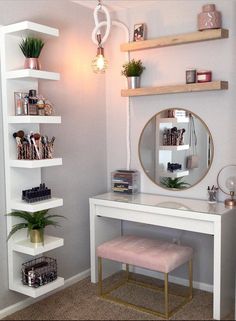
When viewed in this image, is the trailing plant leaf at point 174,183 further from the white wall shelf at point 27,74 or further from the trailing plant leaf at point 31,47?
the trailing plant leaf at point 31,47

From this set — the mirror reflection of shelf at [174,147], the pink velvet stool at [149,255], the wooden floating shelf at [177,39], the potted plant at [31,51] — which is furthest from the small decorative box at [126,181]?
the potted plant at [31,51]

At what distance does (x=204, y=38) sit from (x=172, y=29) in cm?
37

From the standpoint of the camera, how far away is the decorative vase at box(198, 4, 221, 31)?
2.89 metres

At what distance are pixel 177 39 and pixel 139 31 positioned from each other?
1.38 feet

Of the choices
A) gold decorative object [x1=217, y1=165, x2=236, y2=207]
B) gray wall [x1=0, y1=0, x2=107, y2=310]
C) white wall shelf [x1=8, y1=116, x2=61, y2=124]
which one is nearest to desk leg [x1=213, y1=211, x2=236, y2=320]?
gold decorative object [x1=217, y1=165, x2=236, y2=207]

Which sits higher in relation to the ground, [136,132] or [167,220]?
[136,132]

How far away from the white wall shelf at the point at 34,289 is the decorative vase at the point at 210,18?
83.8 inches

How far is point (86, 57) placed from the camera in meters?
3.38

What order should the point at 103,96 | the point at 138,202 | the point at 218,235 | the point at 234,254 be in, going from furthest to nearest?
the point at 103,96, the point at 138,202, the point at 234,254, the point at 218,235

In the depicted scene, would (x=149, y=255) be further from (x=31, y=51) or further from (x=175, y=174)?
(x=31, y=51)

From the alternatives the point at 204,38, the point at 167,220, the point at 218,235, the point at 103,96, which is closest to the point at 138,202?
the point at 167,220

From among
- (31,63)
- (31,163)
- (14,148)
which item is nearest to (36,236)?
(31,163)

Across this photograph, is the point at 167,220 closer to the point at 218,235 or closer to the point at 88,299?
the point at 218,235

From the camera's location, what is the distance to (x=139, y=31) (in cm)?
333
